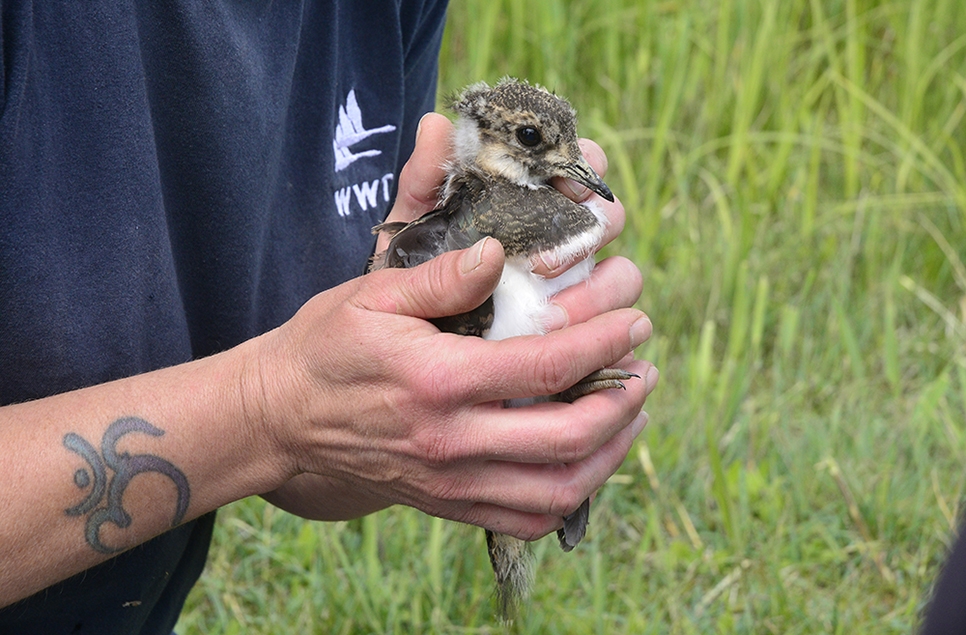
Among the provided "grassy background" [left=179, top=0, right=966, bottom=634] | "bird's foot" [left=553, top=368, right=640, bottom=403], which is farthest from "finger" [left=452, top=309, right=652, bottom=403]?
"grassy background" [left=179, top=0, right=966, bottom=634]

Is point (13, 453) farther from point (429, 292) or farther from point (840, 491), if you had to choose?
point (840, 491)

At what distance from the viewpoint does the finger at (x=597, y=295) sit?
6.01 feet

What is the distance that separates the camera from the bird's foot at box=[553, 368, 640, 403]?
1782 mm

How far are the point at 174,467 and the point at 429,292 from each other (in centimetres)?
48

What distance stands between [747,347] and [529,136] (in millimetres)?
1906

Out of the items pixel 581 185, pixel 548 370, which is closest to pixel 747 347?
pixel 581 185

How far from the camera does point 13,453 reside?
4.76 ft

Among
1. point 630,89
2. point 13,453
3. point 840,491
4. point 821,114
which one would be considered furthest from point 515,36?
point 13,453

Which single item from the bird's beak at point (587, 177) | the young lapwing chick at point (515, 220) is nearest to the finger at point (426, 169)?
the young lapwing chick at point (515, 220)

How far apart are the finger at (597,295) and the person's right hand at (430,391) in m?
0.14

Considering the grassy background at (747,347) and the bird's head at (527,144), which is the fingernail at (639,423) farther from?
the grassy background at (747,347)

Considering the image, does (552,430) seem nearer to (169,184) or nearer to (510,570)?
(510,570)

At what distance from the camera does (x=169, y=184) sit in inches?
70.6

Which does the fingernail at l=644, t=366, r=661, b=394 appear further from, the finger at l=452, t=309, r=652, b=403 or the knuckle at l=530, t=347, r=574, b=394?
the knuckle at l=530, t=347, r=574, b=394
